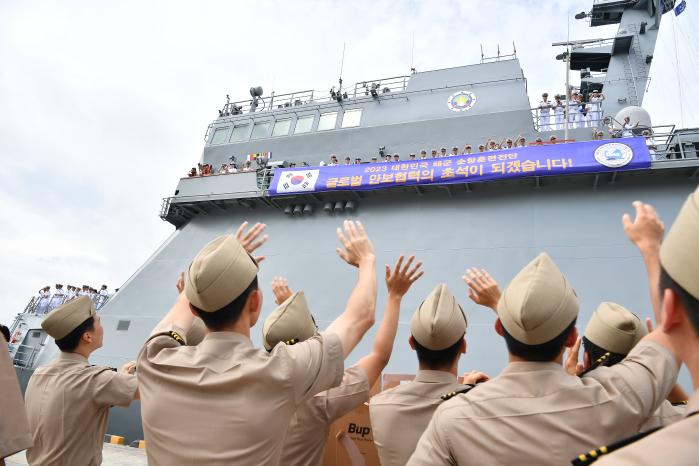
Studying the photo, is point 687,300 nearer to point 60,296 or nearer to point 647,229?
point 647,229

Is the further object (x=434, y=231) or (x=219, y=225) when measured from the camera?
(x=219, y=225)

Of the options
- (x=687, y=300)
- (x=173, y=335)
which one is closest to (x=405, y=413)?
(x=173, y=335)

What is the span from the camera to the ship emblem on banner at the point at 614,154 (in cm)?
762

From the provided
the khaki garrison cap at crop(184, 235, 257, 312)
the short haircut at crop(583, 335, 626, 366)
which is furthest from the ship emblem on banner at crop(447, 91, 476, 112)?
the khaki garrison cap at crop(184, 235, 257, 312)

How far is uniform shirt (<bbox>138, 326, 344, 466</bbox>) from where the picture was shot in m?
1.41

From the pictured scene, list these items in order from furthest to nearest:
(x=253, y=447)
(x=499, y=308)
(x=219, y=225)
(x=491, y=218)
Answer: (x=219, y=225), (x=491, y=218), (x=499, y=308), (x=253, y=447)

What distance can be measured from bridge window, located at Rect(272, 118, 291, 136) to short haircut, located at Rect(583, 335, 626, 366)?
11350mm

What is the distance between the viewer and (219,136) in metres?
13.6

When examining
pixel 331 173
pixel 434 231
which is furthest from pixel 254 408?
pixel 331 173

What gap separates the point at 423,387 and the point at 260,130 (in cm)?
1207

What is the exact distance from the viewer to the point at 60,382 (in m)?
2.56

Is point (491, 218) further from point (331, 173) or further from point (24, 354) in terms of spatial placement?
point (24, 354)

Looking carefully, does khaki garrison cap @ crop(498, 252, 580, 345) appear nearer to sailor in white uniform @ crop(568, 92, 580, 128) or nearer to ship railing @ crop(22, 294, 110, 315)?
sailor in white uniform @ crop(568, 92, 580, 128)

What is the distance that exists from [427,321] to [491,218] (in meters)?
6.99
